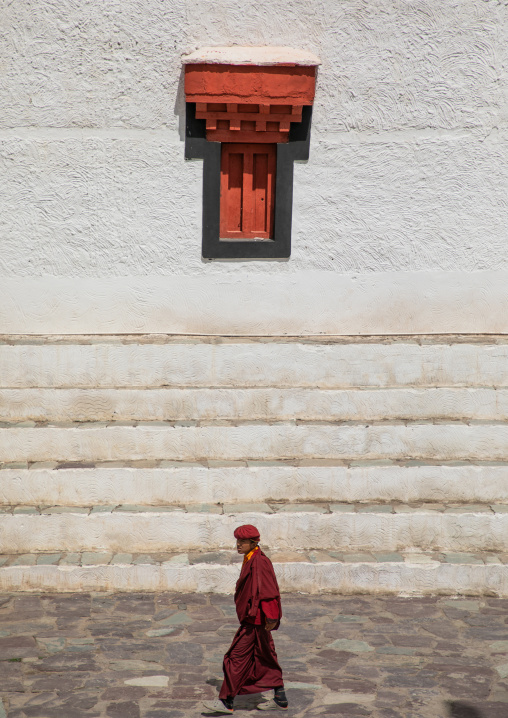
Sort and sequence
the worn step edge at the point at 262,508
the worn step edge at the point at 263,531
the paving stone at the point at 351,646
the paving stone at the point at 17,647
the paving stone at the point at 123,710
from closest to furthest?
1. the paving stone at the point at 123,710
2. the paving stone at the point at 17,647
3. the paving stone at the point at 351,646
4. the worn step edge at the point at 263,531
5. the worn step edge at the point at 262,508

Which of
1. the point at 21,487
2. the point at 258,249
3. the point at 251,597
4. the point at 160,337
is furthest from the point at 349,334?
the point at 251,597

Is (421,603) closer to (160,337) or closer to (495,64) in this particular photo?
(160,337)

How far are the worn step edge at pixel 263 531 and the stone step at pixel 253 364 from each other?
160cm

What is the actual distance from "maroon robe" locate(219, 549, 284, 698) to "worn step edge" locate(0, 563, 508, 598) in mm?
1625

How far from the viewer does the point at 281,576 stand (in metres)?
6.95

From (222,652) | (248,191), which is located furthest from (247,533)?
(248,191)

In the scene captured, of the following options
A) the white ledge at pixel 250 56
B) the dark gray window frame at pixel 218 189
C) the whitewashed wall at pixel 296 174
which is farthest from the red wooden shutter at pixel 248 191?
the white ledge at pixel 250 56

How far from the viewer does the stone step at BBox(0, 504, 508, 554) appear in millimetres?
→ 7176

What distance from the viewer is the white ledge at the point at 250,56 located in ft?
27.1

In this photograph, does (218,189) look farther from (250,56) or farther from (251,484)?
(251,484)

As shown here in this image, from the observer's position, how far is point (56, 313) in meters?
8.80

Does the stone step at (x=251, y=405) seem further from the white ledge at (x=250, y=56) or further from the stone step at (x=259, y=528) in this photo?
the white ledge at (x=250, y=56)

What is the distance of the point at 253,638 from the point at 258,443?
2.78 metres

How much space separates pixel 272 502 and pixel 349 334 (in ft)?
7.46
